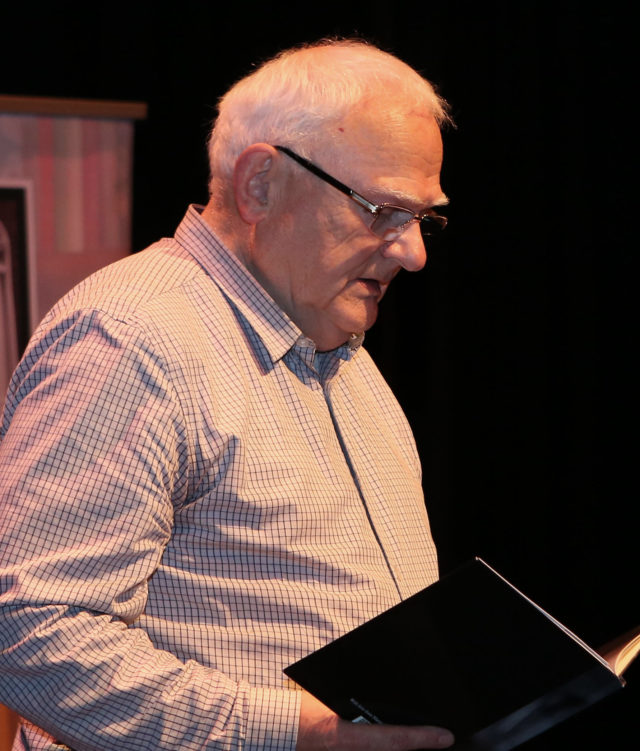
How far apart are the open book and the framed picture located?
5.10 feet

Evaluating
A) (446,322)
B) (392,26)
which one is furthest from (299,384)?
(392,26)

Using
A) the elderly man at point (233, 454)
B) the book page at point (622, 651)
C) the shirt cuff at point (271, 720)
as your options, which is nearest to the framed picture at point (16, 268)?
the elderly man at point (233, 454)

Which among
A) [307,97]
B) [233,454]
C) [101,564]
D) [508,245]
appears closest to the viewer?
[101,564]

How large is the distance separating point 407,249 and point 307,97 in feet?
0.90

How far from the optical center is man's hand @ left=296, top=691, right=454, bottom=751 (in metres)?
1.30

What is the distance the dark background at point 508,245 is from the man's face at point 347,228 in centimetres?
129

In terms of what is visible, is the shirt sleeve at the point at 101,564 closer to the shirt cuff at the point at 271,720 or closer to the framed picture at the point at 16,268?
the shirt cuff at the point at 271,720

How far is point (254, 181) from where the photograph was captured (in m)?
1.58

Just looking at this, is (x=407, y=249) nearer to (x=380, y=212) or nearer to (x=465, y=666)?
(x=380, y=212)

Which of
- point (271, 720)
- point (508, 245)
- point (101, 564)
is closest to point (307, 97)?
point (101, 564)

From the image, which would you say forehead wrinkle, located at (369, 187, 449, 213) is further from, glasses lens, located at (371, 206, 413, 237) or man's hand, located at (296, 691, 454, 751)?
man's hand, located at (296, 691, 454, 751)

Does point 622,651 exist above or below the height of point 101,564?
below

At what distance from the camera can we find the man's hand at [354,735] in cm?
130

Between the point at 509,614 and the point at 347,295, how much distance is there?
1.92ft
